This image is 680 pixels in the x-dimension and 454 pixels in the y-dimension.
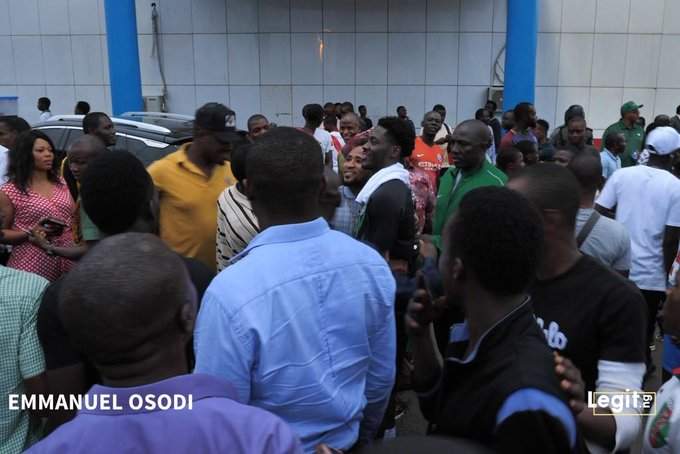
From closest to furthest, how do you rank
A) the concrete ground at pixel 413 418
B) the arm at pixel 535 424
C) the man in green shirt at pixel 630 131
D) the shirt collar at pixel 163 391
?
the shirt collar at pixel 163 391 → the arm at pixel 535 424 → the concrete ground at pixel 413 418 → the man in green shirt at pixel 630 131

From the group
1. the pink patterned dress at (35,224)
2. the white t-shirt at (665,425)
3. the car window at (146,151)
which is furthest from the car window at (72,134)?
the white t-shirt at (665,425)

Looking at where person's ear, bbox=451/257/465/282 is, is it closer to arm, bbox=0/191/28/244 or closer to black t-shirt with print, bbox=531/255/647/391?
black t-shirt with print, bbox=531/255/647/391

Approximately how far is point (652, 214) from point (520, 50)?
9.47m

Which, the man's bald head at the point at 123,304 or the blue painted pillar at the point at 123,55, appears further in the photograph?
the blue painted pillar at the point at 123,55

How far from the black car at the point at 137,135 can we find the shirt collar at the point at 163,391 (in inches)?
266

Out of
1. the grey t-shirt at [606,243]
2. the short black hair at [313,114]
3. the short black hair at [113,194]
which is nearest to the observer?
the short black hair at [113,194]

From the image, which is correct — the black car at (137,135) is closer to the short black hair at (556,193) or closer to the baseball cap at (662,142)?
the baseball cap at (662,142)

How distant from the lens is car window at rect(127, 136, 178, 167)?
7.80 metres

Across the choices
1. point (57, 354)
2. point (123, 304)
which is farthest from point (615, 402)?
point (57, 354)

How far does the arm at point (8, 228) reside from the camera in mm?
4074

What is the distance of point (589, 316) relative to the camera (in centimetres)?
206

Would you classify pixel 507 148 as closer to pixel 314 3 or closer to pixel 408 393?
pixel 408 393

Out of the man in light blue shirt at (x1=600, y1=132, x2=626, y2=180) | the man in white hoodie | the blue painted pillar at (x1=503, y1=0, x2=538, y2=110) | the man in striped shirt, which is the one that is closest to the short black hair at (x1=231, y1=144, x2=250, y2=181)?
the man in striped shirt

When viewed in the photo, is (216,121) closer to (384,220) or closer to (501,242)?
(384,220)
